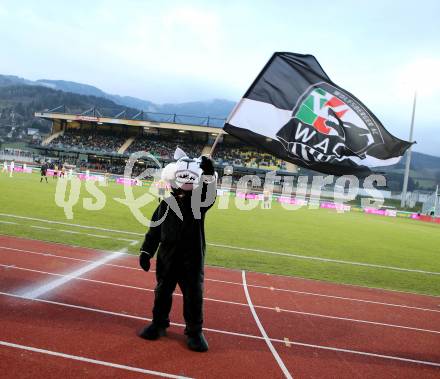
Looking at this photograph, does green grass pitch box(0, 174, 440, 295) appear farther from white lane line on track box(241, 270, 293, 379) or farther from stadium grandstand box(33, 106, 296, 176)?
stadium grandstand box(33, 106, 296, 176)

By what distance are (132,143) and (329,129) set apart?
2307 inches

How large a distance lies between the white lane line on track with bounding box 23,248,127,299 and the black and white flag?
3.50 m

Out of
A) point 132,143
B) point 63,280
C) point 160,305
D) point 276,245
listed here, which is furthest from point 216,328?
point 132,143

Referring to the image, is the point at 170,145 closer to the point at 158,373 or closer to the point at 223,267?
the point at 223,267

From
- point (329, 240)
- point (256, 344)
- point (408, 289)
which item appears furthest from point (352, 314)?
point (329, 240)

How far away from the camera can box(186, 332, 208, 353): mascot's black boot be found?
4203mm

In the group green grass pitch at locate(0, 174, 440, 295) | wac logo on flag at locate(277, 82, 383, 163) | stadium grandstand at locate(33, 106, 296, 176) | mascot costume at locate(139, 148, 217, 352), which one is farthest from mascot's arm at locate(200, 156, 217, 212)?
stadium grandstand at locate(33, 106, 296, 176)

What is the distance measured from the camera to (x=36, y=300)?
5238 mm

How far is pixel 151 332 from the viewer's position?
4.38 meters

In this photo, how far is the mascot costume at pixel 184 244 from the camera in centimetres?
434

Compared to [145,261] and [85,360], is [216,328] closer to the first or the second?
[145,261]

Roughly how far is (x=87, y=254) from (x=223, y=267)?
290cm

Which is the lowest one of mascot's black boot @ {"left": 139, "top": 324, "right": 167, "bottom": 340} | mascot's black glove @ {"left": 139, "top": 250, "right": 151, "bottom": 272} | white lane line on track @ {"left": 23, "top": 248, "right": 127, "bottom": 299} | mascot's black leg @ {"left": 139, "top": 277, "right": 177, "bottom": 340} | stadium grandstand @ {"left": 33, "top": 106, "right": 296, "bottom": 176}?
white lane line on track @ {"left": 23, "top": 248, "right": 127, "bottom": 299}

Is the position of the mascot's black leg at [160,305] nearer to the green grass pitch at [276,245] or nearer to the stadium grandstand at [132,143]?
the green grass pitch at [276,245]
